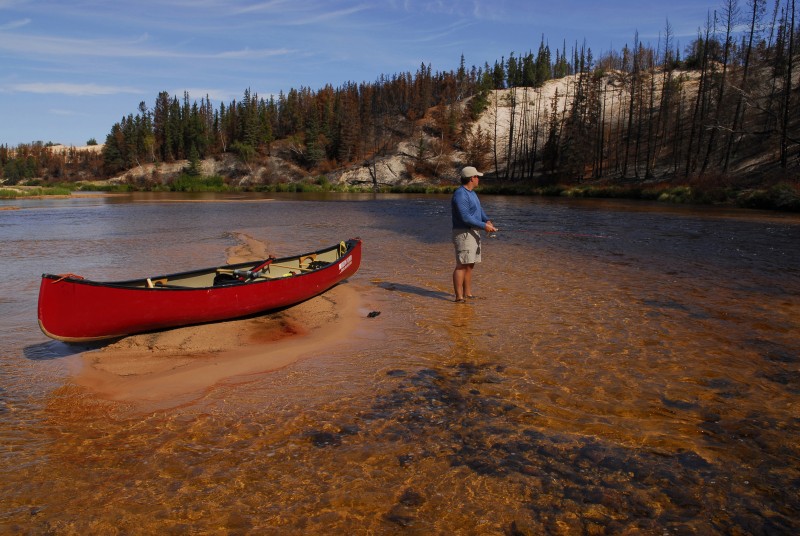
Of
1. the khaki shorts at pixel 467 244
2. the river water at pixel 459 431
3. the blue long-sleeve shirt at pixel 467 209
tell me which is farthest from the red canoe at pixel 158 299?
the blue long-sleeve shirt at pixel 467 209

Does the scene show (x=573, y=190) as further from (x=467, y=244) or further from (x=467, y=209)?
(x=467, y=209)

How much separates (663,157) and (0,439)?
69.5 metres

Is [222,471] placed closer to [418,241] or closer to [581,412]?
[581,412]

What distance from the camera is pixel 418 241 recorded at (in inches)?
784

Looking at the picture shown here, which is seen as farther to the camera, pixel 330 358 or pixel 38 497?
pixel 330 358

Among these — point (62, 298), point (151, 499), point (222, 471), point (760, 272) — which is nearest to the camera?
point (151, 499)

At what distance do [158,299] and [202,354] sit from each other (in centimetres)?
99

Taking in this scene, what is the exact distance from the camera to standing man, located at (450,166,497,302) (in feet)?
28.7

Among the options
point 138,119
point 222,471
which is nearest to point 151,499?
point 222,471

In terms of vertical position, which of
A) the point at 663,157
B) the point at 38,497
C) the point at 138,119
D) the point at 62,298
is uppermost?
the point at 138,119

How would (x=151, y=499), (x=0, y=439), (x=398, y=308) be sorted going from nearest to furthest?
(x=151, y=499)
(x=0, y=439)
(x=398, y=308)

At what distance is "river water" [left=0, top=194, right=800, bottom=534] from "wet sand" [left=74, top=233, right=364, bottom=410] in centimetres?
26

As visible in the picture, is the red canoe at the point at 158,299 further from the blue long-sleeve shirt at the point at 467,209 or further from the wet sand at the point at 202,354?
the blue long-sleeve shirt at the point at 467,209

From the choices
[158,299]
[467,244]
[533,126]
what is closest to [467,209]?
[467,244]
